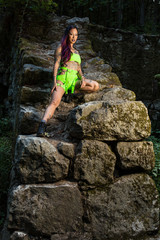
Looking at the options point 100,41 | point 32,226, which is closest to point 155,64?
point 100,41

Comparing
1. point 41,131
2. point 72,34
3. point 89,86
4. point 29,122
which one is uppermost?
point 72,34

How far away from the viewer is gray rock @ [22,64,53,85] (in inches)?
147

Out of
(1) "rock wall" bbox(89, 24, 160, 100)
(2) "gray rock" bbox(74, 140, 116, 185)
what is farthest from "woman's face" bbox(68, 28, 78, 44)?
(1) "rock wall" bbox(89, 24, 160, 100)

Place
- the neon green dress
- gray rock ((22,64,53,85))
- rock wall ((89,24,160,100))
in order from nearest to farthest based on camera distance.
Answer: the neon green dress, gray rock ((22,64,53,85)), rock wall ((89,24,160,100))

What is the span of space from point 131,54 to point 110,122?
5.26 meters

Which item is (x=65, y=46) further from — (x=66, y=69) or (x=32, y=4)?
(x=32, y=4)

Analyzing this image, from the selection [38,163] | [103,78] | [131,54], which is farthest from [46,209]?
[131,54]

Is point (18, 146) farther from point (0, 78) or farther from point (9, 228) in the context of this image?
point (0, 78)

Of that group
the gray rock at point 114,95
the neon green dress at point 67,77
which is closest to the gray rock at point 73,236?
the gray rock at point 114,95

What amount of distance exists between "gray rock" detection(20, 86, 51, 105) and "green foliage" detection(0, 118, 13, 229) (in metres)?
1.14

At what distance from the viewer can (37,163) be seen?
2.32m

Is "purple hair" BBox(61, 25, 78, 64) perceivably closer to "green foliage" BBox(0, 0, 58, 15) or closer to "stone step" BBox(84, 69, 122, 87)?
"stone step" BBox(84, 69, 122, 87)

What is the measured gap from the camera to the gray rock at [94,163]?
2379 mm

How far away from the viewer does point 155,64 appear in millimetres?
7234
